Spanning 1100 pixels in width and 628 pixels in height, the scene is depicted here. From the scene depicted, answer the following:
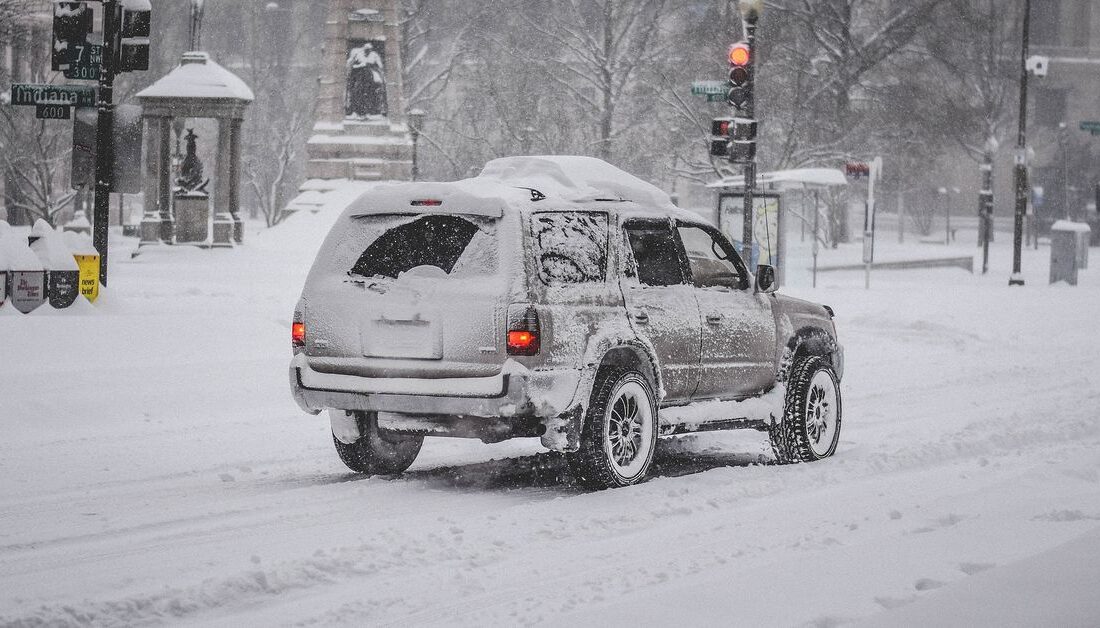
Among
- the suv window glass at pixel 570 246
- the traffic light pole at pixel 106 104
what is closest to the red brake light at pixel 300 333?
the suv window glass at pixel 570 246

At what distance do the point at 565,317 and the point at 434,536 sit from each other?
68.2 inches

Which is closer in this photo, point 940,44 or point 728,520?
point 728,520

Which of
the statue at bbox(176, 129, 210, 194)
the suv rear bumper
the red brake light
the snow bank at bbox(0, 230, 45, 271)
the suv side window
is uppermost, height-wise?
the statue at bbox(176, 129, 210, 194)

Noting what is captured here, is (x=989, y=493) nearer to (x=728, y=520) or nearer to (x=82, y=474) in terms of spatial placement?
(x=728, y=520)

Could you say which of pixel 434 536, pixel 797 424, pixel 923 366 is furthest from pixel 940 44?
pixel 434 536

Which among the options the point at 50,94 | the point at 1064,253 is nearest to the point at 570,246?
the point at 50,94

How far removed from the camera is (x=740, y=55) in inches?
731

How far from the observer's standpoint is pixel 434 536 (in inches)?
300

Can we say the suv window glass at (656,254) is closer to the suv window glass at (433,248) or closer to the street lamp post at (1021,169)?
the suv window glass at (433,248)

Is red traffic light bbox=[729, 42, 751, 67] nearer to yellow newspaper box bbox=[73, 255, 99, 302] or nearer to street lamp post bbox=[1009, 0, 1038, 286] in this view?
yellow newspaper box bbox=[73, 255, 99, 302]

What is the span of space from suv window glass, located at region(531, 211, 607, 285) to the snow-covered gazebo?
26.1m

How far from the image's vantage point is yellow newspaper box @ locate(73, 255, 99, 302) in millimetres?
15797

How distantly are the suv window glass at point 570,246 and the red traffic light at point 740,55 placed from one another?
381 inches

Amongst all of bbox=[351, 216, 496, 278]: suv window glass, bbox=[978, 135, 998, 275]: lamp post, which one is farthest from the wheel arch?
bbox=[978, 135, 998, 275]: lamp post
